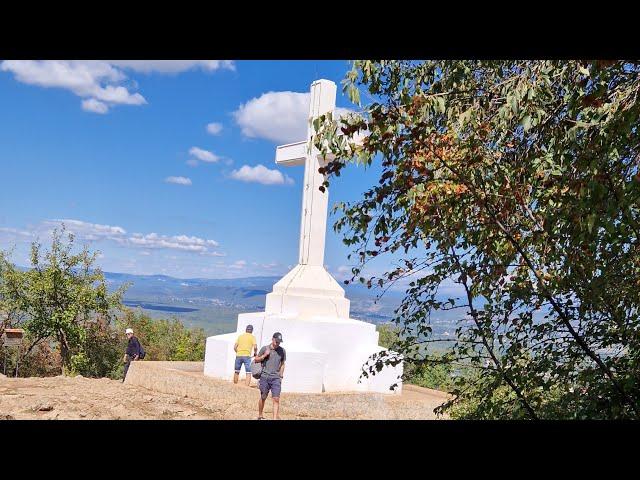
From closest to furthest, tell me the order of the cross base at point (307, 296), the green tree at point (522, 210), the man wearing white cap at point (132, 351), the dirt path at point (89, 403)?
1. the green tree at point (522, 210)
2. the dirt path at point (89, 403)
3. the cross base at point (307, 296)
4. the man wearing white cap at point (132, 351)

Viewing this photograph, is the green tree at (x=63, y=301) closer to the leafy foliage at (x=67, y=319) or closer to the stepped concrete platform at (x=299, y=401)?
the leafy foliage at (x=67, y=319)

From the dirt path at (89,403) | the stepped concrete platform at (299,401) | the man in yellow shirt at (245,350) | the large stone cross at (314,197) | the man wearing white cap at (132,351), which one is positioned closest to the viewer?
the dirt path at (89,403)

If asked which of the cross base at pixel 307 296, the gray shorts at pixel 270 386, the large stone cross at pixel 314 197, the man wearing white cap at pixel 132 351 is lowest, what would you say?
the gray shorts at pixel 270 386

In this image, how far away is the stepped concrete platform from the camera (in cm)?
920

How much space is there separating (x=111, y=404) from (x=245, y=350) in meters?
2.01

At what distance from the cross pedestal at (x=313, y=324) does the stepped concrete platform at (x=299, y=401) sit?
0.38 meters

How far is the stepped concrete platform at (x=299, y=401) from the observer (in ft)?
30.2

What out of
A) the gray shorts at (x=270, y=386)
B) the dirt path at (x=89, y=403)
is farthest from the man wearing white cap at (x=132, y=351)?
the gray shorts at (x=270, y=386)

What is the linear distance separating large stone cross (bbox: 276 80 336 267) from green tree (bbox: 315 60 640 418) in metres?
5.87

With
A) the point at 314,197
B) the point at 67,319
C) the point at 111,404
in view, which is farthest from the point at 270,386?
the point at 67,319

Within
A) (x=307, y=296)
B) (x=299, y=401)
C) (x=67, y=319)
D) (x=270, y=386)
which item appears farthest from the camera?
(x=67, y=319)

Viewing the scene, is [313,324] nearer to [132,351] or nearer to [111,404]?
[111,404]

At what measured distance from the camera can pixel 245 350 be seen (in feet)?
32.7
